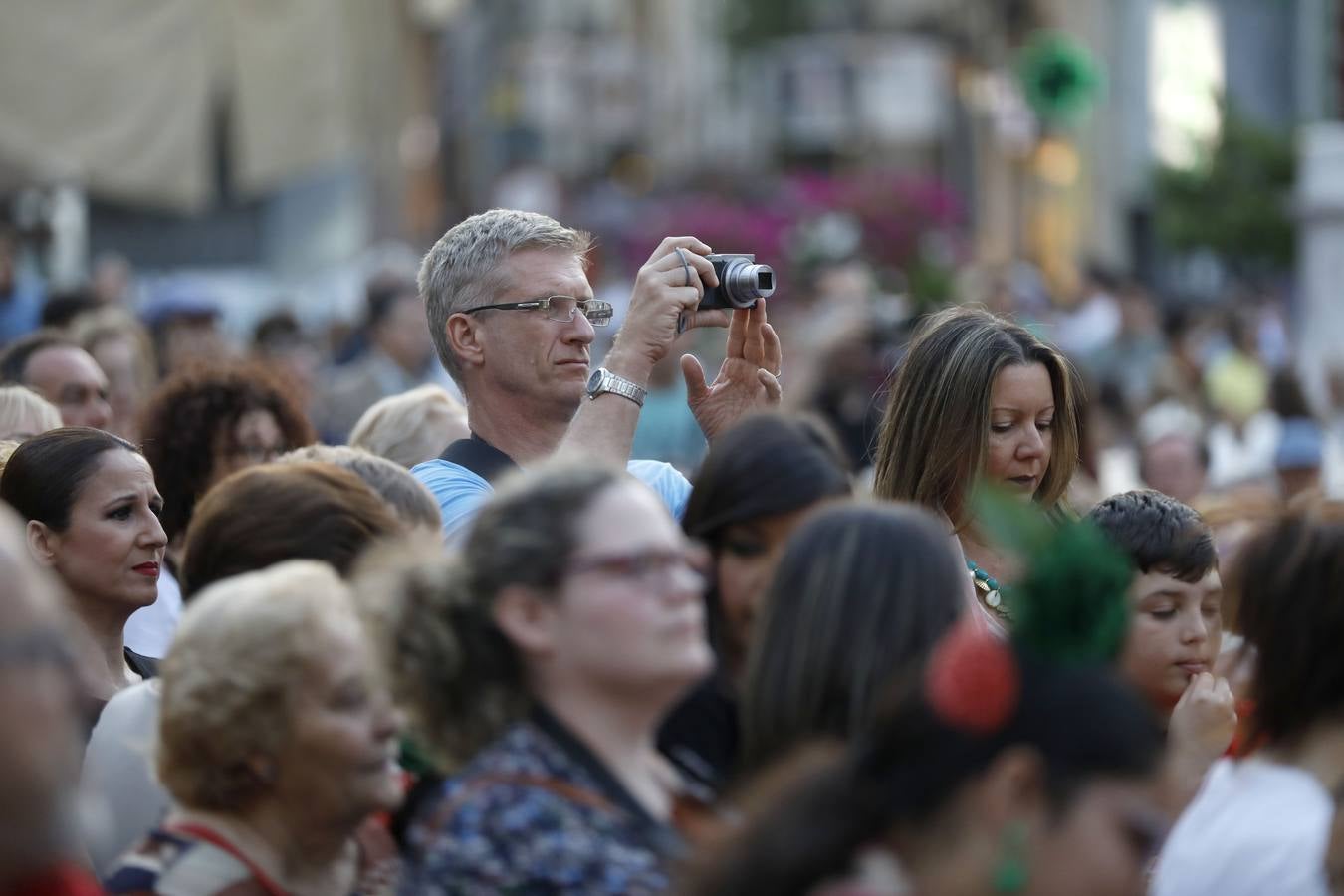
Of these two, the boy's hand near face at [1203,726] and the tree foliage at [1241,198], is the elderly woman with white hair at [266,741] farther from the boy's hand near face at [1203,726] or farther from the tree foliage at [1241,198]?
the tree foliage at [1241,198]

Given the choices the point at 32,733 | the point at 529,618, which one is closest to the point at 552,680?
the point at 529,618

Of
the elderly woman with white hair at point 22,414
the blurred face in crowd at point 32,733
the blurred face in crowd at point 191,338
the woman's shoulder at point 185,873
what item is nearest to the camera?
the blurred face in crowd at point 32,733

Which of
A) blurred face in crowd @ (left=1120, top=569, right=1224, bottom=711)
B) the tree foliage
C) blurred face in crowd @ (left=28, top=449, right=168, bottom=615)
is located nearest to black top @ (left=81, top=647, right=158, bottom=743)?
blurred face in crowd @ (left=28, top=449, right=168, bottom=615)

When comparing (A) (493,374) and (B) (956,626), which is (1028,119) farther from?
(B) (956,626)

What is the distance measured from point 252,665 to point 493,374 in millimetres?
1979

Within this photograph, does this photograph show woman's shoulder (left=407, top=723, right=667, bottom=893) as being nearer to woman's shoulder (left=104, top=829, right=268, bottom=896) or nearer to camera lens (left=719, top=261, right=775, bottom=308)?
woman's shoulder (left=104, top=829, right=268, bottom=896)

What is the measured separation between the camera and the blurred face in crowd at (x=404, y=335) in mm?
10289

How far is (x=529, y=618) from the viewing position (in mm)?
2992

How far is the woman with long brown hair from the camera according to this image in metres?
4.85

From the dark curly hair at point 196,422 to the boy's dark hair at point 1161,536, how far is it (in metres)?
2.50

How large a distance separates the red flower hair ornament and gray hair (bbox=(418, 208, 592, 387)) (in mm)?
2768

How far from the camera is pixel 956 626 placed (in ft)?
9.57

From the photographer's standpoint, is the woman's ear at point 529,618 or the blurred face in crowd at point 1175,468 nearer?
the woman's ear at point 529,618

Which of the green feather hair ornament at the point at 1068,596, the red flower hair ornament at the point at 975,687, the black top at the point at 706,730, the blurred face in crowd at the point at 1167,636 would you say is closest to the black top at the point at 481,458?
the blurred face in crowd at the point at 1167,636
